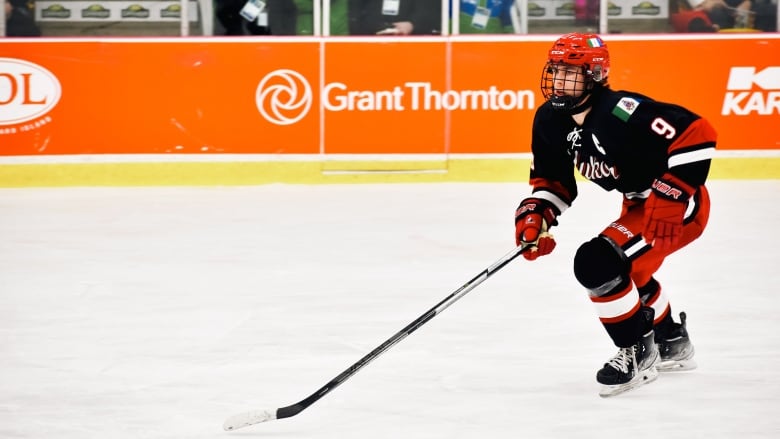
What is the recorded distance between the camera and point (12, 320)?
14.1 feet

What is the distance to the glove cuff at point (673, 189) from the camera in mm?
3205

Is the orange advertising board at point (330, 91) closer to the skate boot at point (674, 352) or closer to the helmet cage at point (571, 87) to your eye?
the skate boot at point (674, 352)

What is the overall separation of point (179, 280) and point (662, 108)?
7.60 ft

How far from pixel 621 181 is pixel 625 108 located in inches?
8.7

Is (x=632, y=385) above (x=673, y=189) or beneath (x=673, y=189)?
beneath

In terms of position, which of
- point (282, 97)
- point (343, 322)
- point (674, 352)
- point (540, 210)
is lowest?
point (343, 322)

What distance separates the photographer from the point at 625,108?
11.1 feet

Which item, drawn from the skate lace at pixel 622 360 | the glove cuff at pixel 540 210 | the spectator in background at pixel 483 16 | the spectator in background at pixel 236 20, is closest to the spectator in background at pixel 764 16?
the spectator in background at pixel 483 16

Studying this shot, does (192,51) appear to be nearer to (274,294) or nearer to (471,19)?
(471,19)

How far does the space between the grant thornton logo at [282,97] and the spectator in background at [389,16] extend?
1.51 ft

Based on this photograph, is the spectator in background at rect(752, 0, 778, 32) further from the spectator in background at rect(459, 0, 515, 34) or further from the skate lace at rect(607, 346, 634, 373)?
the skate lace at rect(607, 346, 634, 373)

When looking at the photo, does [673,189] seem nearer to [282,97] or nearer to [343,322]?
[343,322]

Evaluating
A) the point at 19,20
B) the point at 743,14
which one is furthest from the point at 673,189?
the point at 19,20

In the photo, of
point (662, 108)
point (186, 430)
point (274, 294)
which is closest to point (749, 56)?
point (274, 294)
